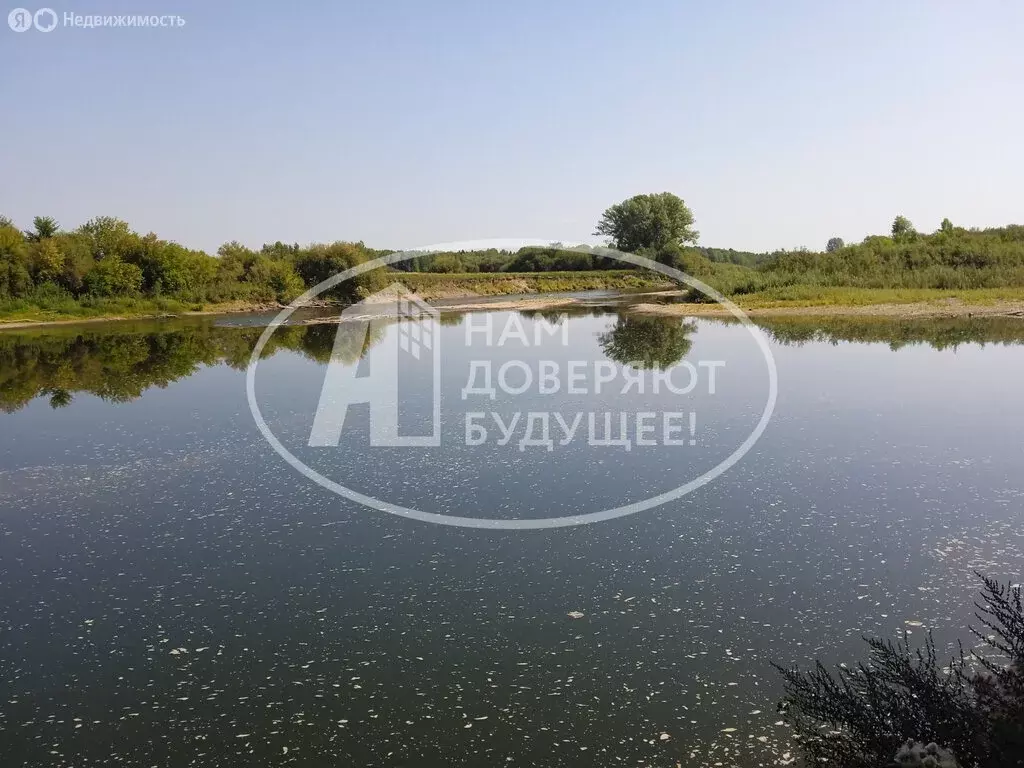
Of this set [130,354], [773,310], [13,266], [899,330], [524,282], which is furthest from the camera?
[524,282]

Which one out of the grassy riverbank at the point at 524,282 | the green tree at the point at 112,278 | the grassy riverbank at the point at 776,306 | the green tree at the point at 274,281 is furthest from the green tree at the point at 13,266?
the grassy riverbank at the point at 524,282

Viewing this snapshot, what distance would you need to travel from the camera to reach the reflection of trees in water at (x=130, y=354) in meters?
18.1

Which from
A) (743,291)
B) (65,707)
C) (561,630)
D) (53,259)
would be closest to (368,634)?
(561,630)

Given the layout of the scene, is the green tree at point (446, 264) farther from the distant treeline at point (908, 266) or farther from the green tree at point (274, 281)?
the distant treeline at point (908, 266)

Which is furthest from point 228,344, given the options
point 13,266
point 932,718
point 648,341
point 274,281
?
point 274,281

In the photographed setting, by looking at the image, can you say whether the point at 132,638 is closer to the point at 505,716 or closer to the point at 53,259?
the point at 505,716

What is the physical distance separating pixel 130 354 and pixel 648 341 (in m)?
16.5

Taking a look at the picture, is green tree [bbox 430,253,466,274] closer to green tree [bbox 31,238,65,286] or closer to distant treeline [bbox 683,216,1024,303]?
distant treeline [bbox 683,216,1024,303]

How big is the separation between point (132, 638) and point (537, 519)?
3.82 m

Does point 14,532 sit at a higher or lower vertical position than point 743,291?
lower

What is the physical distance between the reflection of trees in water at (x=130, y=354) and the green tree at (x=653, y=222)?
4701 cm

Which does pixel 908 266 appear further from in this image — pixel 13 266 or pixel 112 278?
pixel 13 266

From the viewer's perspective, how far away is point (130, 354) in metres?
25.1

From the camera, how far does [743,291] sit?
1635 inches
